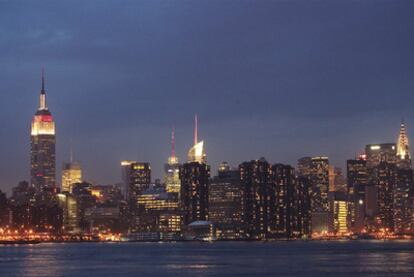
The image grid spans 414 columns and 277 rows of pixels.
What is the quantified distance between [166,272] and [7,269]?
79.0 feet

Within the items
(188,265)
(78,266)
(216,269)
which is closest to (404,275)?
(216,269)

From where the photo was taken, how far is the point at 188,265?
148750mm

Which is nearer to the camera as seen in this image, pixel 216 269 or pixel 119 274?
pixel 119 274

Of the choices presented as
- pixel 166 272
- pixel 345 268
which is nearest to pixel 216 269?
pixel 166 272

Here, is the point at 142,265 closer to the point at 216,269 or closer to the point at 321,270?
the point at 216,269

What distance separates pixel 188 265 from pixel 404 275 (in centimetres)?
4237

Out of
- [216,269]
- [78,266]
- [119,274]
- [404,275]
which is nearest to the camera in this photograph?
[404,275]

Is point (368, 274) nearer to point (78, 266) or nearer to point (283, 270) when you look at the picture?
point (283, 270)

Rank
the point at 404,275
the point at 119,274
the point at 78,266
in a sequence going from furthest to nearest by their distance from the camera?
the point at 78,266
the point at 119,274
the point at 404,275

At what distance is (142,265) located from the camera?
149m

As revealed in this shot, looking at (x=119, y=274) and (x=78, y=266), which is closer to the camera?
(x=119, y=274)

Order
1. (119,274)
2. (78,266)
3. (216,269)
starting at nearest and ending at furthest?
(119,274)
(216,269)
(78,266)

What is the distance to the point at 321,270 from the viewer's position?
5079 inches

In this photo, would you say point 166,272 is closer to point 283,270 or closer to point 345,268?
point 283,270
